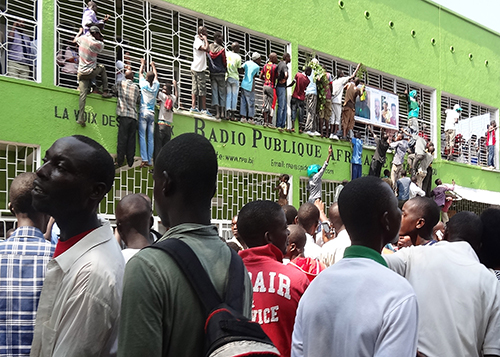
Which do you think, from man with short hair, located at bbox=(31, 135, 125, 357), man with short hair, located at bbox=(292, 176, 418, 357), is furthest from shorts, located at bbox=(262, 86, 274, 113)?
man with short hair, located at bbox=(31, 135, 125, 357)

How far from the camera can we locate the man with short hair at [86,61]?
389 inches

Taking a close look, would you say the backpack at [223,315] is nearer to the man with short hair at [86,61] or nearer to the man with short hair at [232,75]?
the man with short hair at [86,61]

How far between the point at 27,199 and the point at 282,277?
146cm

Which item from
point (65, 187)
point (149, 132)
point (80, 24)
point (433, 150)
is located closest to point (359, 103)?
point (433, 150)

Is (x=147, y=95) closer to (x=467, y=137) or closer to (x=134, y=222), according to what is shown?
(x=134, y=222)

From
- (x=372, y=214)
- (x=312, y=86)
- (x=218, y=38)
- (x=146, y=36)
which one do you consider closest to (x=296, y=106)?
(x=312, y=86)

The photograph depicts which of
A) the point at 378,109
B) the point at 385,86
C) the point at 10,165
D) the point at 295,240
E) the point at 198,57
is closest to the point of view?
the point at 295,240

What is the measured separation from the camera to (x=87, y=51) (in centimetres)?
990

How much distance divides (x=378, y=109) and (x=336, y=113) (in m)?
2.09

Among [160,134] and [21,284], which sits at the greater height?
[160,134]

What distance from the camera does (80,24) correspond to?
34.9 ft

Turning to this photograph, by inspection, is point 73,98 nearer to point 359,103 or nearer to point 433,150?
point 359,103

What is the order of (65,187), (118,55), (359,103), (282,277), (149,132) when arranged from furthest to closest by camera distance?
(359,103) → (118,55) → (149,132) → (282,277) → (65,187)

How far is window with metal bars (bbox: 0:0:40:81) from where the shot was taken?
961cm
